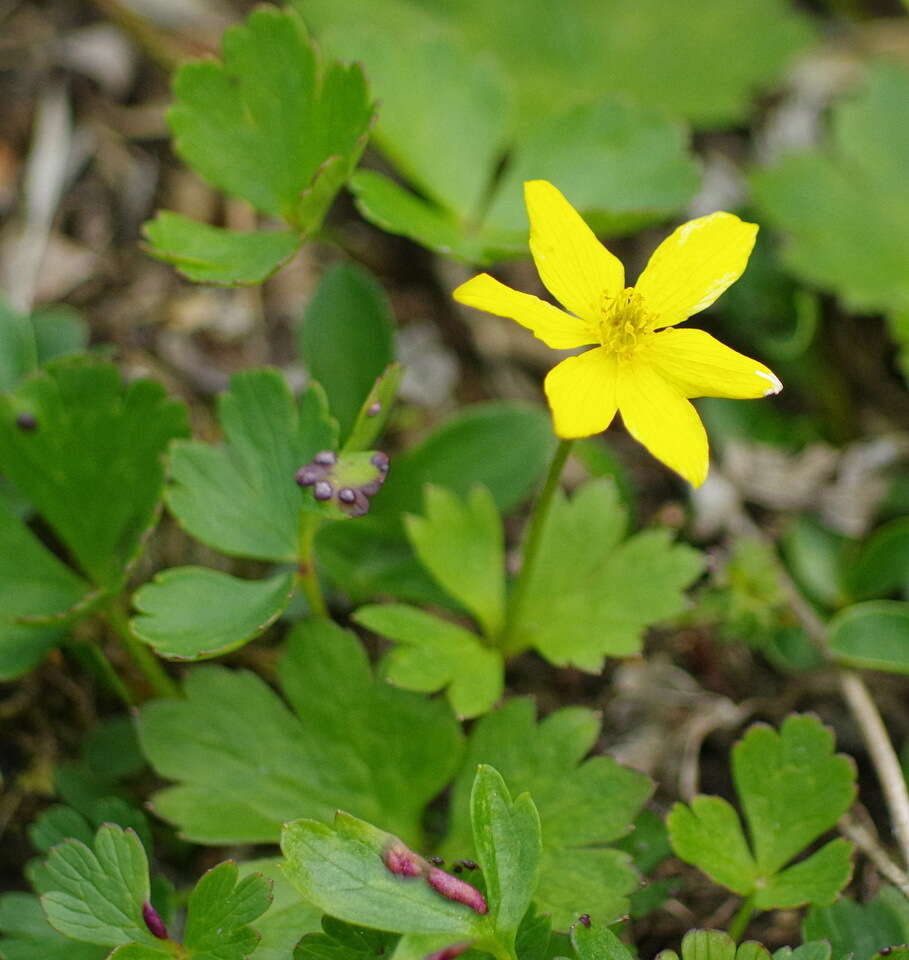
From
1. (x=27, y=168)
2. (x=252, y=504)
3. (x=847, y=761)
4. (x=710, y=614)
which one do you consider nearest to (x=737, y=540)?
(x=710, y=614)

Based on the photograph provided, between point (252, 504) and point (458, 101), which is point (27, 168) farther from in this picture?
point (252, 504)

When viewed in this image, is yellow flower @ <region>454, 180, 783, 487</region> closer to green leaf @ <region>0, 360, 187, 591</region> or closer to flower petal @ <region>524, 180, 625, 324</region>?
flower petal @ <region>524, 180, 625, 324</region>

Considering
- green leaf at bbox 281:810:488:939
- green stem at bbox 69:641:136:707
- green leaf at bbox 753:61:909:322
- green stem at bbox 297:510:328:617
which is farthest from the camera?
green leaf at bbox 753:61:909:322

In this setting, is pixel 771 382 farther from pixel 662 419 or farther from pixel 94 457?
pixel 94 457

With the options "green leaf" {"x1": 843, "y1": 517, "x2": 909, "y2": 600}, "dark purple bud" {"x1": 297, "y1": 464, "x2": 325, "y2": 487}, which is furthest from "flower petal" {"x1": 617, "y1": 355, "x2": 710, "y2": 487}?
"green leaf" {"x1": 843, "y1": 517, "x2": 909, "y2": 600}

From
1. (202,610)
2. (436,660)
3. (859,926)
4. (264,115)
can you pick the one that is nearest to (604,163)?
(264,115)

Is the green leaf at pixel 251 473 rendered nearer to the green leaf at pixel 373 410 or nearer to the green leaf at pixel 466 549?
the green leaf at pixel 373 410

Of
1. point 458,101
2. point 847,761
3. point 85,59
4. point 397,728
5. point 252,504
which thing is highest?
point 458,101
